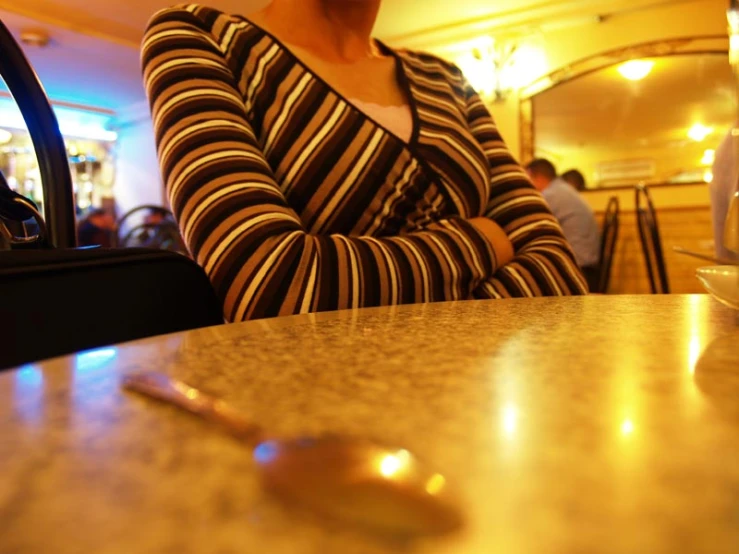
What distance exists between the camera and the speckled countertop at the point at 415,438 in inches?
3.3

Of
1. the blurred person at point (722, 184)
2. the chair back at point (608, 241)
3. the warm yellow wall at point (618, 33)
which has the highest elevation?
the warm yellow wall at point (618, 33)

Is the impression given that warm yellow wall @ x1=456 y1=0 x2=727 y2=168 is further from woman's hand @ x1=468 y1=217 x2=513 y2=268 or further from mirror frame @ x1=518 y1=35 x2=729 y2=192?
woman's hand @ x1=468 y1=217 x2=513 y2=268

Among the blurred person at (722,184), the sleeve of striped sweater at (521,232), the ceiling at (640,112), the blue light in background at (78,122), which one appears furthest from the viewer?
the blue light in background at (78,122)

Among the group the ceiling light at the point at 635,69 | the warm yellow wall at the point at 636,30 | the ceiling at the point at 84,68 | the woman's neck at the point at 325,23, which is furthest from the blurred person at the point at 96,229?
the woman's neck at the point at 325,23

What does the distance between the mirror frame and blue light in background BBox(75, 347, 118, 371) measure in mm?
3241

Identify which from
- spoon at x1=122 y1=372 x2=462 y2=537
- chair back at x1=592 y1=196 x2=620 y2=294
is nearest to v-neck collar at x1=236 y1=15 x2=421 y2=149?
spoon at x1=122 y1=372 x2=462 y2=537

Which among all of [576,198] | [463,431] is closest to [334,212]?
[463,431]

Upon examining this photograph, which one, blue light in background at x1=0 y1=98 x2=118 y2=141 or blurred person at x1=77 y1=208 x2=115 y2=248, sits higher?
blue light in background at x1=0 y1=98 x2=118 y2=141

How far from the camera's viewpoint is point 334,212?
1.90ft

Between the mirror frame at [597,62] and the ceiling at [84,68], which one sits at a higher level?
the ceiling at [84,68]

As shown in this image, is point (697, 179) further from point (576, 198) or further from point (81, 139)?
point (81, 139)

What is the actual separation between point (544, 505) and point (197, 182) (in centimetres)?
44

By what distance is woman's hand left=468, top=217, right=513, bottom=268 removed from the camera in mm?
581

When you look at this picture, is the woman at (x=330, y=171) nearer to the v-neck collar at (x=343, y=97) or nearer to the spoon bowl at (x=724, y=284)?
the v-neck collar at (x=343, y=97)
